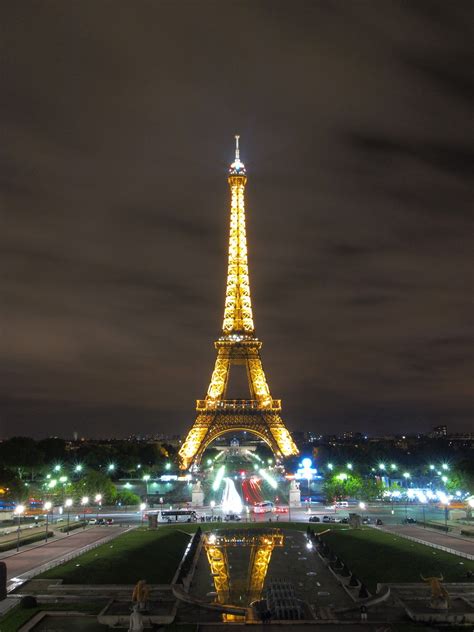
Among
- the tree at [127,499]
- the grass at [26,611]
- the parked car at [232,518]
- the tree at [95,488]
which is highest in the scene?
the tree at [95,488]

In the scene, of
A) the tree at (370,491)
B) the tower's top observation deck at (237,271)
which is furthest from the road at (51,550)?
the tower's top observation deck at (237,271)

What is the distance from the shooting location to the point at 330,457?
519 ft

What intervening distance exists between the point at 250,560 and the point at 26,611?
18185 mm

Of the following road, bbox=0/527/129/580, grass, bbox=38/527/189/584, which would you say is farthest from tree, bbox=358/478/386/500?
grass, bbox=38/527/189/584

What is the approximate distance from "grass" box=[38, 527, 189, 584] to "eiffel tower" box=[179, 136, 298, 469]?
50.5 m

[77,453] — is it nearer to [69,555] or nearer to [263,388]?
[263,388]

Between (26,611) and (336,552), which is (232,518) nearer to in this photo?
(336,552)

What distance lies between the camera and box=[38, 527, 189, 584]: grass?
3850 cm

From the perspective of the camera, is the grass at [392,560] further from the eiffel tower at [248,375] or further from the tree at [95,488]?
the eiffel tower at [248,375]

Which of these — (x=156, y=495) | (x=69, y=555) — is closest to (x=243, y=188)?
(x=156, y=495)

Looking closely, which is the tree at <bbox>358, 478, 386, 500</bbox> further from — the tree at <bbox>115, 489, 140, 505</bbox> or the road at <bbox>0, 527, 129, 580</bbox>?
the road at <bbox>0, 527, 129, 580</bbox>

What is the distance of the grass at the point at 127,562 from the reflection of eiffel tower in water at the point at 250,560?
2570mm

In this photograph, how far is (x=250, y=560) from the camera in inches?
1794

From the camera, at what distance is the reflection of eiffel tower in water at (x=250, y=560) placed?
117 feet
